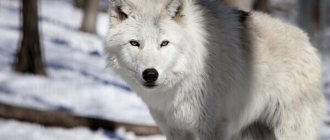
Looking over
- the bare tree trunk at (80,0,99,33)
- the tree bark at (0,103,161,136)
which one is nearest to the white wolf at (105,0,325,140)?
the tree bark at (0,103,161,136)

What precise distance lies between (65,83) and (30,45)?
3.08 feet

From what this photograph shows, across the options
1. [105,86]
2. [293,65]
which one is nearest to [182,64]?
[293,65]

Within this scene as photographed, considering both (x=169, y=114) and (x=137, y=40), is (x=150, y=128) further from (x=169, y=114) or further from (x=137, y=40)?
(x=137, y=40)

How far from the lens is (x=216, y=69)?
4.65 metres

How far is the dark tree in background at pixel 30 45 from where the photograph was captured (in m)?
10.9

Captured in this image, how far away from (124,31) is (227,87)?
3.12ft

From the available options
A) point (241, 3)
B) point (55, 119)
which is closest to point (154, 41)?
point (241, 3)

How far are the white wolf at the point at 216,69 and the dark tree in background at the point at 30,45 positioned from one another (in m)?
6.46

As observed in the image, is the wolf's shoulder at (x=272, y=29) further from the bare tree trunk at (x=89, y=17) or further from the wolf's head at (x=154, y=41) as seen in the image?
the bare tree trunk at (x=89, y=17)

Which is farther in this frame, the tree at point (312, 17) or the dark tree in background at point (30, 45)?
the tree at point (312, 17)

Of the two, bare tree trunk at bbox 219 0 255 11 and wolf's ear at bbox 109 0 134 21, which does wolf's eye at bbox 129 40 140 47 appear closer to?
wolf's ear at bbox 109 0 134 21

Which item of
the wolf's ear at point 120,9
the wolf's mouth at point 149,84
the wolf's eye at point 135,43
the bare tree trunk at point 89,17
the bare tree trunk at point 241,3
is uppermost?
the wolf's ear at point 120,9

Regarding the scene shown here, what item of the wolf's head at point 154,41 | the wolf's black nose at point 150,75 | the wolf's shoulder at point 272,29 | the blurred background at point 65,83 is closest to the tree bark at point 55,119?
the blurred background at point 65,83

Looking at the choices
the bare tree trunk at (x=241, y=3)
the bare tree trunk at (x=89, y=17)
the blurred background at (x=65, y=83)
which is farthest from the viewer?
the bare tree trunk at (x=89, y=17)
